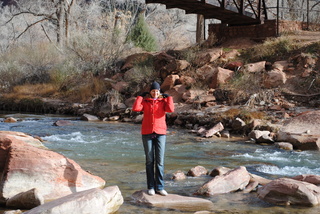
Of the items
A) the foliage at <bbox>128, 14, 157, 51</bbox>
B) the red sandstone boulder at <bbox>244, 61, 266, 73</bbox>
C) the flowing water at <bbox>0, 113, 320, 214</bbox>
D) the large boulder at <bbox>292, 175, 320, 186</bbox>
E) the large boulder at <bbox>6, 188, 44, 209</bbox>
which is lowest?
the flowing water at <bbox>0, 113, 320, 214</bbox>

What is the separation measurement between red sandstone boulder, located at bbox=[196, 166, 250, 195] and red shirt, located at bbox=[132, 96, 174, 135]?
1.09 meters

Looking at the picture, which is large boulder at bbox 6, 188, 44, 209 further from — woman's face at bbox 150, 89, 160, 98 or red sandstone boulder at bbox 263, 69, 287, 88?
red sandstone boulder at bbox 263, 69, 287, 88

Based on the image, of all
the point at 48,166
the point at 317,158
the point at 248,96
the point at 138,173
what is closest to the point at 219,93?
the point at 248,96

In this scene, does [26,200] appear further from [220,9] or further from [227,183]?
[220,9]

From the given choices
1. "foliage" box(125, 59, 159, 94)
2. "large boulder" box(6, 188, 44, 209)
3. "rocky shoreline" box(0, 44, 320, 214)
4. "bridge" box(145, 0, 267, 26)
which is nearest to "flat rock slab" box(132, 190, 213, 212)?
"rocky shoreline" box(0, 44, 320, 214)

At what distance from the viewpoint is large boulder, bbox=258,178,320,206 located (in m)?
5.77

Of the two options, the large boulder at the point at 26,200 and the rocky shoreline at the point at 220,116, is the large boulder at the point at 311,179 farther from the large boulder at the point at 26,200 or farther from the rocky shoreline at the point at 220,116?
the large boulder at the point at 26,200

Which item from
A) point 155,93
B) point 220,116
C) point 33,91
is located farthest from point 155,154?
point 33,91

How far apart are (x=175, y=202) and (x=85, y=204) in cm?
142

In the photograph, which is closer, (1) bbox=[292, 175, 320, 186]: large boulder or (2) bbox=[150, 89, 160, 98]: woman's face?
(2) bbox=[150, 89, 160, 98]: woman's face

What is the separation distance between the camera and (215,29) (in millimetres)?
21328

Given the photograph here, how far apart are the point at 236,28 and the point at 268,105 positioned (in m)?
7.46

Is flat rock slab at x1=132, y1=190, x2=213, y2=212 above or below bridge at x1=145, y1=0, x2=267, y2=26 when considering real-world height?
below

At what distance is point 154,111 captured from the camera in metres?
5.90
